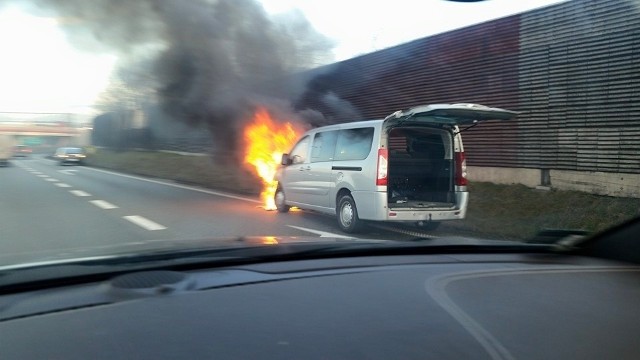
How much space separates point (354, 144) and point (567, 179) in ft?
15.0

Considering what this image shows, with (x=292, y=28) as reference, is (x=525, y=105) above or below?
below

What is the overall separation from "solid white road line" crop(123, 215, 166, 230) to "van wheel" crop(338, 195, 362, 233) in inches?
104

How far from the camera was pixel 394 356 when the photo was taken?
5.34ft

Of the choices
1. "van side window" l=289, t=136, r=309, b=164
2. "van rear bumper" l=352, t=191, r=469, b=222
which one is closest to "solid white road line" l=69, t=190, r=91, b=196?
"van side window" l=289, t=136, r=309, b=164

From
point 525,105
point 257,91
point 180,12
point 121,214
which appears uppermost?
point 180,12

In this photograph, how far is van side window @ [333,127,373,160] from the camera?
766 centimetres

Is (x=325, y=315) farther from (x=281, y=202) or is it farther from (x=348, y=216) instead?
(x=281, y=202)

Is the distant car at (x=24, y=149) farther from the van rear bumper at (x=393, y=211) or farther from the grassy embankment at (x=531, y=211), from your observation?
the van rear bumper at (x=393, y=211)

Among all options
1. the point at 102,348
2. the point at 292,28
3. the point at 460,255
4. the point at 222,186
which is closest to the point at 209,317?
the point at 102,348

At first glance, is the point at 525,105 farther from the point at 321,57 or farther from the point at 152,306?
the point at 152,306

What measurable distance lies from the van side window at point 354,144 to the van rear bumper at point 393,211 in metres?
0.57

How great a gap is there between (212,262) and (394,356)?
1050 mm

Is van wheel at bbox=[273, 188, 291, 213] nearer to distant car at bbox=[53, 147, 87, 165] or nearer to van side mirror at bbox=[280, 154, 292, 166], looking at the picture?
van side mirror at bbox=[280, 154, 292, 166]

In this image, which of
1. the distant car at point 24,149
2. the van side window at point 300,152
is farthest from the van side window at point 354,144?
the distant car at point 24,149
